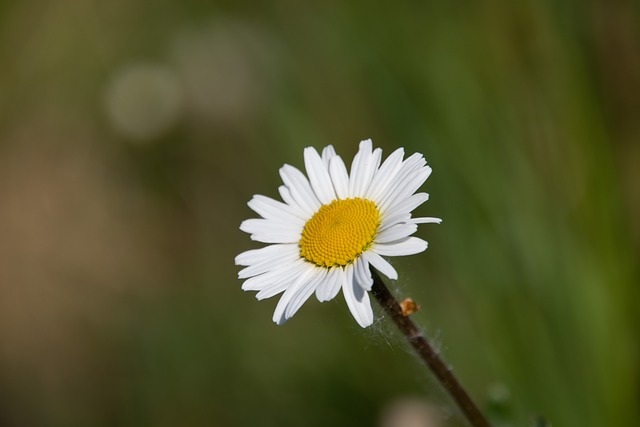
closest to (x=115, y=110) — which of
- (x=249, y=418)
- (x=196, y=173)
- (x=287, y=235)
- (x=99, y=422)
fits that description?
(x=196, y=173)

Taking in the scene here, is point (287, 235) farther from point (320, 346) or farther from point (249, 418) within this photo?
point (249, 418)

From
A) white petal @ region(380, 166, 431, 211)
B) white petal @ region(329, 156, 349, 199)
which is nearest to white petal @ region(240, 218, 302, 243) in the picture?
white petal @ region(329, 156, 349, 199)

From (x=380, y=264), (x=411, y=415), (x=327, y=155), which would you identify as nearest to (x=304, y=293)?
(x=380, y=264)

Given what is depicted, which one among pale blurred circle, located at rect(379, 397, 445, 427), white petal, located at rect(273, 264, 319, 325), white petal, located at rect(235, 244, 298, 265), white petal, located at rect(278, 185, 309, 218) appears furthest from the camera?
pale blurred circle, located at rect(379, 397, 445, 427)

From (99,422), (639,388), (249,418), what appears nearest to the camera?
(639,388)

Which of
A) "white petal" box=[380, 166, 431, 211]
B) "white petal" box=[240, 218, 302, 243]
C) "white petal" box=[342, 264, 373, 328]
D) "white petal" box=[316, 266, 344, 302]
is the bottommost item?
"white petal" box=[342, 264, 373, 328]

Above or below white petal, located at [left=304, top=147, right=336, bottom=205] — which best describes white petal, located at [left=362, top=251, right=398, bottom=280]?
below

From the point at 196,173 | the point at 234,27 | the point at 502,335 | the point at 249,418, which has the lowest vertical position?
the point at 502,335

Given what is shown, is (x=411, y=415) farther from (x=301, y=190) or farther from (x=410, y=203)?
(x=410, y=203)

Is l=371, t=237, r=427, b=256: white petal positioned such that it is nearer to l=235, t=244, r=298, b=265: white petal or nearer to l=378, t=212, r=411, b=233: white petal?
l=378, t=212, r=411, b=233: white petal
